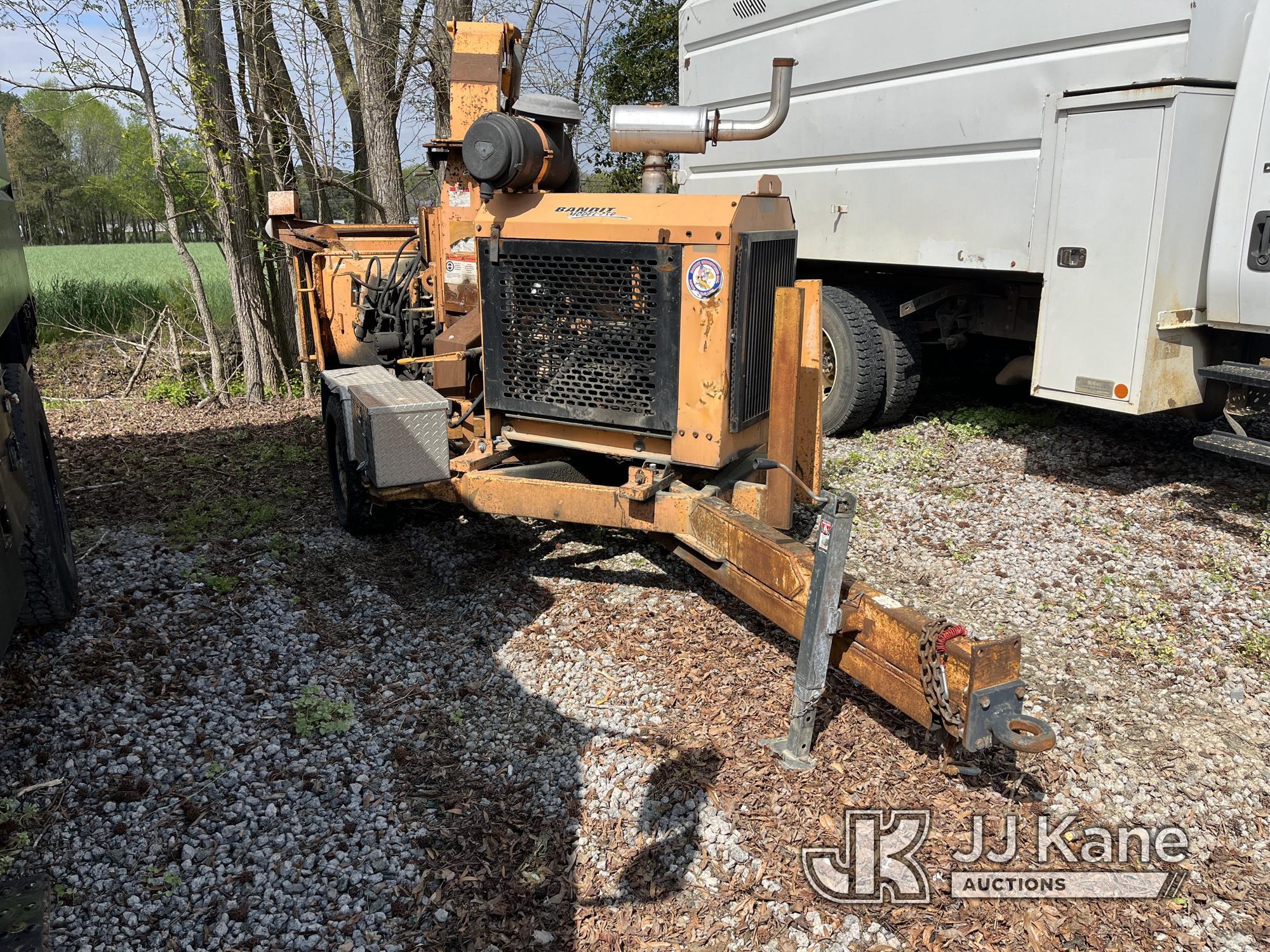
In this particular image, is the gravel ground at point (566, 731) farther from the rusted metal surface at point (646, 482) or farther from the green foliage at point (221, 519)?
the rusted metal surface at point (646, 482)

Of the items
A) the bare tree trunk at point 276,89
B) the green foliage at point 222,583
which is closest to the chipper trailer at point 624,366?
the green foliage at point 222,583

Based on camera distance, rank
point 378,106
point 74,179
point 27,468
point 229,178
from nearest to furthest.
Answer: point 27,468 → point 229,178 → point 378,106 → point 74,179

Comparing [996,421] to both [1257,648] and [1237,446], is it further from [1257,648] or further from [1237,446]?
[1257,648]

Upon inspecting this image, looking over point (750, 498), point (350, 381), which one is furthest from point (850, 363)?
point (350, 381)

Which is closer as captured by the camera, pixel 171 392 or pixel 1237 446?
pixel 1237 446

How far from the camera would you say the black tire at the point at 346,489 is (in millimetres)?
5020

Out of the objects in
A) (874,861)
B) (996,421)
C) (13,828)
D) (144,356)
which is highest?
(144,356)

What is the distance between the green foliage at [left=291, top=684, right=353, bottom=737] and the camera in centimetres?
341

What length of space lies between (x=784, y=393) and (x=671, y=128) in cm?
130

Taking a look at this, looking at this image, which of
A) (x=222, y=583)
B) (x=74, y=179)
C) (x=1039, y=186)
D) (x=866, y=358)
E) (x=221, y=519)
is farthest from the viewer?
(x=74, y=179)

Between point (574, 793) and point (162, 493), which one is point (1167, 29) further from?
point (162, 493)

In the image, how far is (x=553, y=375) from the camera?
13.9 ft

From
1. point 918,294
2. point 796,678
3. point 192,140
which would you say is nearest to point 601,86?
point 192,140

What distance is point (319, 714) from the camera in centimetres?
351
